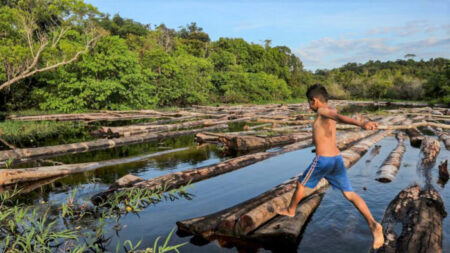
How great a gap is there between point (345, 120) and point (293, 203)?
4.72 ft

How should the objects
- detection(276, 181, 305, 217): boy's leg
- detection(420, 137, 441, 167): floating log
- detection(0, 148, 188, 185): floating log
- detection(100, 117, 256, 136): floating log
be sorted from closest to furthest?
detection(276, 181, 305, 217): boy's leg → detection(0, 148, 188, 185): floating log → detection(420, 137, 441, 167): floating log → detection(100, 117, 256, 136): floating log

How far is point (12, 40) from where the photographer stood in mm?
21484

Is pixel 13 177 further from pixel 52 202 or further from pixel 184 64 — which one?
pixel 184 64

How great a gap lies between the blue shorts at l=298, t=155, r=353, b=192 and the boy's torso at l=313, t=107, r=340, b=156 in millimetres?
78

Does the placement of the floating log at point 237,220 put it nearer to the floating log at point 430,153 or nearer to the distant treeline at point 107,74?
the floating log at point 430,153

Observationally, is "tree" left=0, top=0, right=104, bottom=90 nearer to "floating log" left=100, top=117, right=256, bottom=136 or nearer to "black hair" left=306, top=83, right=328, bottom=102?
"floating log" left=100, top=117, right=256, bottom=136

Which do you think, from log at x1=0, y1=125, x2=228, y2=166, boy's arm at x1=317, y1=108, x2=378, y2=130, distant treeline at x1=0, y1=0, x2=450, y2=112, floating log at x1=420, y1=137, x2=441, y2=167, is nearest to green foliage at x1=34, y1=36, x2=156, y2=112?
distant treeline at x1=0, y1=0, x2=450, y2=112

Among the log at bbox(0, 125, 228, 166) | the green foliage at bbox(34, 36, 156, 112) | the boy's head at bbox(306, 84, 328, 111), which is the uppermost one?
the green foliage at bbox(34, 36, 156, 112)

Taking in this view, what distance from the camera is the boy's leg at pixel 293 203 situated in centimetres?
406

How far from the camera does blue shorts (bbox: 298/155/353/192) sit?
380cm

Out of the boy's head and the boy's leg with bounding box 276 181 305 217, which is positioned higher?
the boy's head

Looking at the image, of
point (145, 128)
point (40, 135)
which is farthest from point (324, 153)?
point (40, 135)

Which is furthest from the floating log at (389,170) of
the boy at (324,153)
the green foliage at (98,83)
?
the green foliage at (98,83)

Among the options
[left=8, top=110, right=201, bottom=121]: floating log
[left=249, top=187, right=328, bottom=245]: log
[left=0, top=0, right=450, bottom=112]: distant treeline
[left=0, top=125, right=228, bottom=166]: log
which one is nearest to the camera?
[left=249, top=187, right=328, bottom=245]: log
